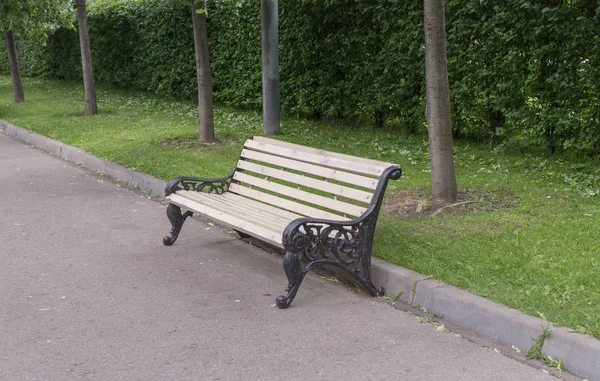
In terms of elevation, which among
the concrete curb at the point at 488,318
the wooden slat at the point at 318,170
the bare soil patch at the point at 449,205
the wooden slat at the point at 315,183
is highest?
the wooden slat at the point at 318,170

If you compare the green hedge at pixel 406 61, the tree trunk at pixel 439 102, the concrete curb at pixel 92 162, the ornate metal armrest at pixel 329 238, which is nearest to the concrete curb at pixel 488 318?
the ornate metal armrest at pixel 329 238

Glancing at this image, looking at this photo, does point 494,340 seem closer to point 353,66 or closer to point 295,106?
point 353,66

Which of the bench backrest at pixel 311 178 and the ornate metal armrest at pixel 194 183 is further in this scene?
the ornate metal armrest at pixel 194 183

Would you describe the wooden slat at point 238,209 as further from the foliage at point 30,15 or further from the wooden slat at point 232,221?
the foliage at point 30,15

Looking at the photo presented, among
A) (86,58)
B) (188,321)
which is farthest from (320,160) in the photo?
(86,58)

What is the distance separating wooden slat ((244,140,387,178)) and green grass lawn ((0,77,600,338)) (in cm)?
71

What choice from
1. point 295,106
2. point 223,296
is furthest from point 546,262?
point 295,106

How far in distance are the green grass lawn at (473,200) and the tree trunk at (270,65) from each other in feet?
1.57

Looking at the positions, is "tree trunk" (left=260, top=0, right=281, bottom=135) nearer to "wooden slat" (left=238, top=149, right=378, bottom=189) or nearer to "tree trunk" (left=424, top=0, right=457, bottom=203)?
"wooden slat" (left=238, top=149, right=378, bottom=189)

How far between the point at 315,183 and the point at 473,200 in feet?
6.27

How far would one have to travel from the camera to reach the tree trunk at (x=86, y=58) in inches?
588

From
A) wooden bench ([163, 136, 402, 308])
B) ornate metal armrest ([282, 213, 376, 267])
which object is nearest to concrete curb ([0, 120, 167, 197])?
wooden bench ([163, 136, 402, 308])

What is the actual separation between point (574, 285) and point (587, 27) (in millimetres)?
4633

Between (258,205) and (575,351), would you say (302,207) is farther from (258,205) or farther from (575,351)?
(575,351)
